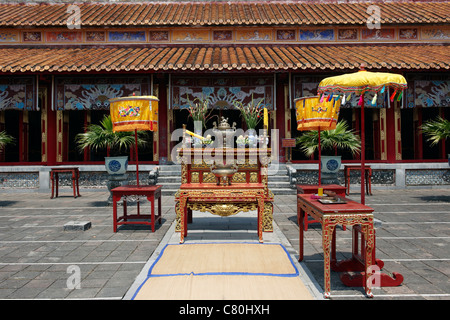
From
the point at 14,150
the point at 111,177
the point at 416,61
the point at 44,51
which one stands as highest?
the point at 44,51

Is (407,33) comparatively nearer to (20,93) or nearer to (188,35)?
(188,35)

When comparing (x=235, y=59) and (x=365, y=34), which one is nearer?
(x=235, y=59)

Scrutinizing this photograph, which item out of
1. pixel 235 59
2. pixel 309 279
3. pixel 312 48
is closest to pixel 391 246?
pixel 309 279

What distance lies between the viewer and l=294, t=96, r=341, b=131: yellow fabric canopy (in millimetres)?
6188

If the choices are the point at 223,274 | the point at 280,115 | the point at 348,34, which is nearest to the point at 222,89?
the point at 280,115

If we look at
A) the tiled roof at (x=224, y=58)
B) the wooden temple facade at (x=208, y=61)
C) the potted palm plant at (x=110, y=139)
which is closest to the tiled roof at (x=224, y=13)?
the wooden temple facade at (x=208, y=61)

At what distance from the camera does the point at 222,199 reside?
5.12 metres

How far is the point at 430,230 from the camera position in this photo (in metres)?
5.57

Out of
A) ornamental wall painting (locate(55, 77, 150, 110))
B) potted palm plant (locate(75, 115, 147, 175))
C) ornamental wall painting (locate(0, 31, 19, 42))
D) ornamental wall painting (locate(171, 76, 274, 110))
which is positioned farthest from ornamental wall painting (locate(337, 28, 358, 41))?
ornamental wall painting (locate(0, 31, 19, 42))

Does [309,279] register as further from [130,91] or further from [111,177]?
[130,91]

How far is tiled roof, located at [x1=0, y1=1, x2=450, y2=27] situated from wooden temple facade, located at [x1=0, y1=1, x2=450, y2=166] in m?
0.07

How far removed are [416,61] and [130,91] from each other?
9.07 m

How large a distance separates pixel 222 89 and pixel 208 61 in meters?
1.04

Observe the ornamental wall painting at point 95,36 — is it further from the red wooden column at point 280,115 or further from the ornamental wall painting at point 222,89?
the red wooden column at point 280,115
